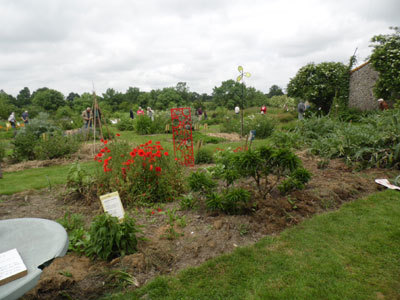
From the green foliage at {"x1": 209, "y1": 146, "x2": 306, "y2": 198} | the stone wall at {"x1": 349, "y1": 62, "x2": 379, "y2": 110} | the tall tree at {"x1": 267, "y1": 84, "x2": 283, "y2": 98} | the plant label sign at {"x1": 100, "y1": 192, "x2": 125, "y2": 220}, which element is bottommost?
the plant label sign at {"x1": 100, "y1": 192, "x2": 125, "y2": 220}

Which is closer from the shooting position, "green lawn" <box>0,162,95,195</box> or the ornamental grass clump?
the ornamental grass clump

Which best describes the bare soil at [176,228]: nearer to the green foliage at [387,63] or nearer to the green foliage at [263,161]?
the green foliage at [263,161]

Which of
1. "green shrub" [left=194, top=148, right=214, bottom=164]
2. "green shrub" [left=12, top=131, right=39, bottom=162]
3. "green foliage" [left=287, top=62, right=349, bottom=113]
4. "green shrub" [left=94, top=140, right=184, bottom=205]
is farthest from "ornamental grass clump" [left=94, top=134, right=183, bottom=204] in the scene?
"green foliage" [left=287, top=62, right=349, bottom=113]

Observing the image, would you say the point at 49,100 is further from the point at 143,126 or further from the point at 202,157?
the point at 202,157

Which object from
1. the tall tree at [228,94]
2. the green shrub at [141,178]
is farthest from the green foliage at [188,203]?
the tall tree at [228,94]

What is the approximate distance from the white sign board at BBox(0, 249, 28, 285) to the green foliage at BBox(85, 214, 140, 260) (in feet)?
2.00

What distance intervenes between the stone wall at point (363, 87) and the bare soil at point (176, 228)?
1336 centimetres

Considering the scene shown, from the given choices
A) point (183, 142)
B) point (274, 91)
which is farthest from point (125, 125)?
point (274, 91)

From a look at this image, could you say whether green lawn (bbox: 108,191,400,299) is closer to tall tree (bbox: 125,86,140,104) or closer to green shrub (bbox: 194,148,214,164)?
green shrub (bbox: 194,148,214,164)

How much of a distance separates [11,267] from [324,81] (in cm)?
1946

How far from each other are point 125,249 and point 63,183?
135 inches

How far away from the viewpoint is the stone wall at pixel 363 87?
614 inches

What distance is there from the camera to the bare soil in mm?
2178

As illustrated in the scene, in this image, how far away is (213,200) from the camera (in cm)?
329
